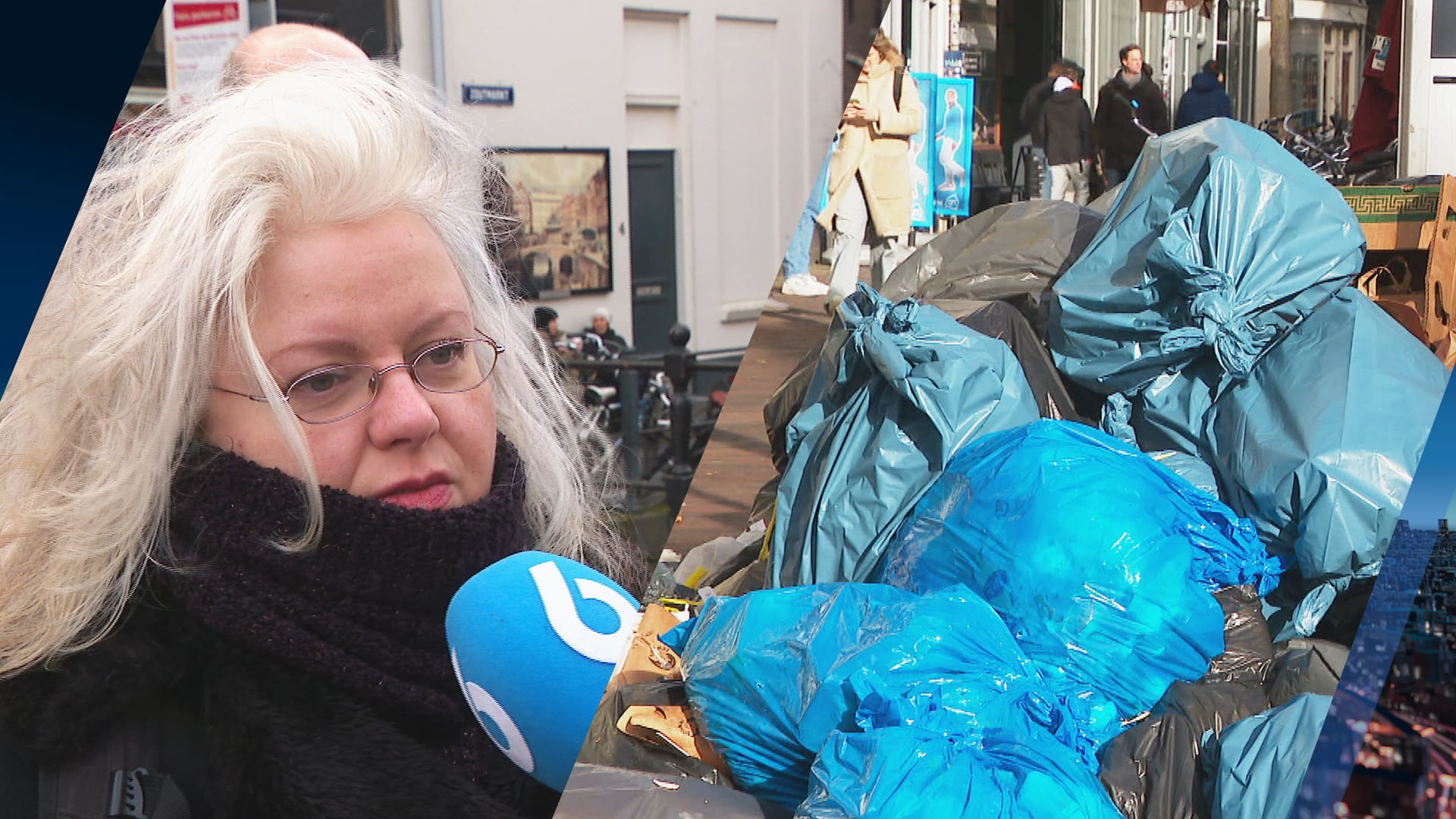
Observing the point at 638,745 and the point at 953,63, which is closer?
the point at 638,745

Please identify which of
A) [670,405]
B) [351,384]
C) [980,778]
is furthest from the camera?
[980,778]

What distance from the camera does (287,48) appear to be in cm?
39

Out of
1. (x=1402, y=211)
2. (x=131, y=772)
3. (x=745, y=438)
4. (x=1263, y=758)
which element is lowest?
(x=1263, y=758)

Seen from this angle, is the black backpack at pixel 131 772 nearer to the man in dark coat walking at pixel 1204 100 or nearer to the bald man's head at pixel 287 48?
the bald man's head at pixel 287 48

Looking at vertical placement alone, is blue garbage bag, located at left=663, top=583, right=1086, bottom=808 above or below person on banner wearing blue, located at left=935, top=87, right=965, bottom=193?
below

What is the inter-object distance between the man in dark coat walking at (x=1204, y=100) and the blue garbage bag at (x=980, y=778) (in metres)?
0.40

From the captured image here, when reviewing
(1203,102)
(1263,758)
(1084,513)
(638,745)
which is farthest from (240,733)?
(1203,102)

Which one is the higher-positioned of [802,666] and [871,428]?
[871,428]

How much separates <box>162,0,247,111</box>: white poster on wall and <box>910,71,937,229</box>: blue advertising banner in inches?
14.2

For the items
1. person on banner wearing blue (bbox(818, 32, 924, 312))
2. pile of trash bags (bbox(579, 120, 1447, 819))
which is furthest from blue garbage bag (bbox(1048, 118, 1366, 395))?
person on banner wearing blue (bbox(818, 32, 924, 312))

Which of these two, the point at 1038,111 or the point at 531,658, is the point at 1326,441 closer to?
the point at 1038,111

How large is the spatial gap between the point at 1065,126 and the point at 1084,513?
0.81ft

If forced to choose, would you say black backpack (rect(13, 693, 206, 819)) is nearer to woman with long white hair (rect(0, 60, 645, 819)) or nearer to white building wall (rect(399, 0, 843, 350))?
woman with long white hair (rect(0, 60, 645, 819))

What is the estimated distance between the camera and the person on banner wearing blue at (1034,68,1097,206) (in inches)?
28.7
